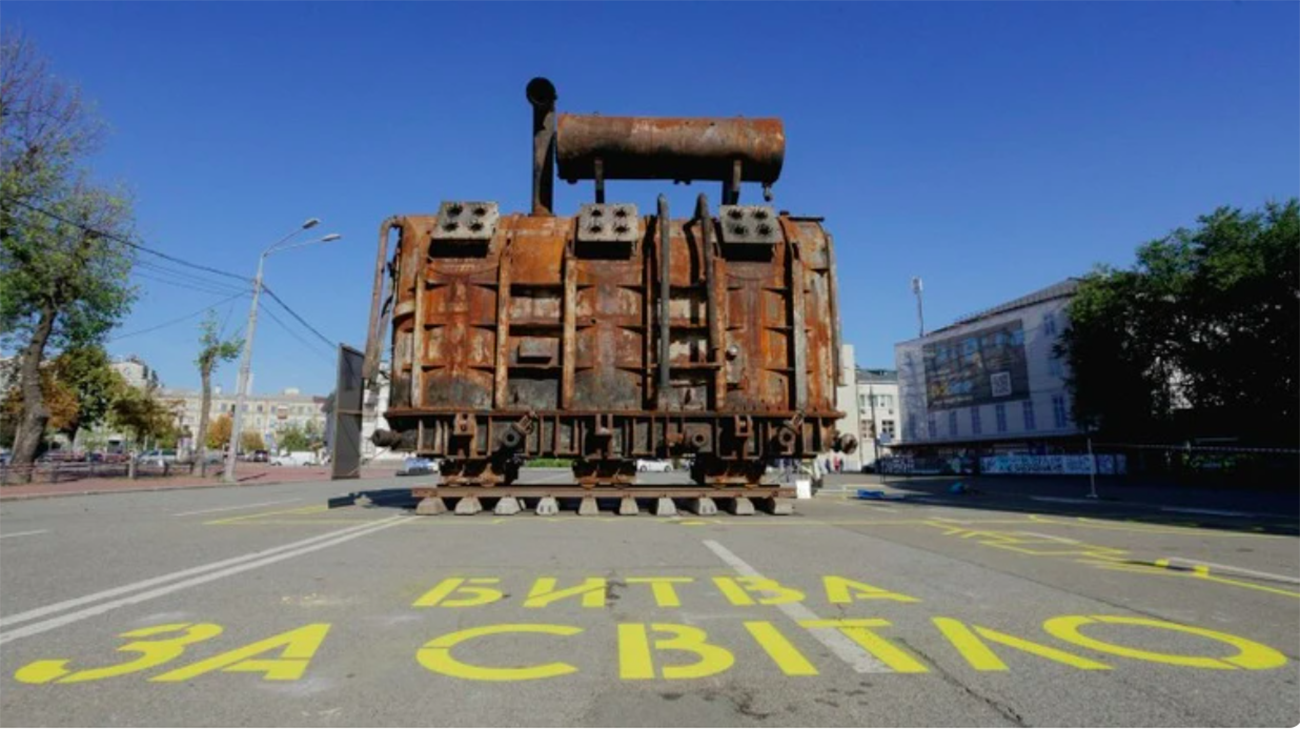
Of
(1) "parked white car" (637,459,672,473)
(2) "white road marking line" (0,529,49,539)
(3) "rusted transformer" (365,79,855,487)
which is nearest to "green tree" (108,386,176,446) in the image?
(1) "parked white car" (637,459,672,473)

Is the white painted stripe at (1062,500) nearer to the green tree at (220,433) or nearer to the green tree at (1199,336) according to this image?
the green tree at (1199,336)

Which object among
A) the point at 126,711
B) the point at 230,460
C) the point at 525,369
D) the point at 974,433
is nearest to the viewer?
the point at 126,711

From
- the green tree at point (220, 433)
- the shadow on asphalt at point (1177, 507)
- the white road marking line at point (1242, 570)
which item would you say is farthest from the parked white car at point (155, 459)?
the white road marking line at point (1242, 570)

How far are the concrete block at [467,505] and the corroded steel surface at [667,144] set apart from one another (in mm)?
6528

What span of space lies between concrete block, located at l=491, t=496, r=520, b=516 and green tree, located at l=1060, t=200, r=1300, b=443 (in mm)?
29657

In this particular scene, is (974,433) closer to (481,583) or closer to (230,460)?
(230,460)

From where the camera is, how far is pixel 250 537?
28.1ft

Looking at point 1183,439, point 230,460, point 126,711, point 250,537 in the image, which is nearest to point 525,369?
point 250,537

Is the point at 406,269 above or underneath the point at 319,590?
above

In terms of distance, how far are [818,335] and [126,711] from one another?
435 inches

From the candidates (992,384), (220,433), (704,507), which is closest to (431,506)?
(704,507)

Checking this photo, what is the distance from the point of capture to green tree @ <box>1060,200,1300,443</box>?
26.1 m

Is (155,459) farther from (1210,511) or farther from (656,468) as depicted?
(1210,511)

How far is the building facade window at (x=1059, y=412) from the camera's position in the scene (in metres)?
45.0
